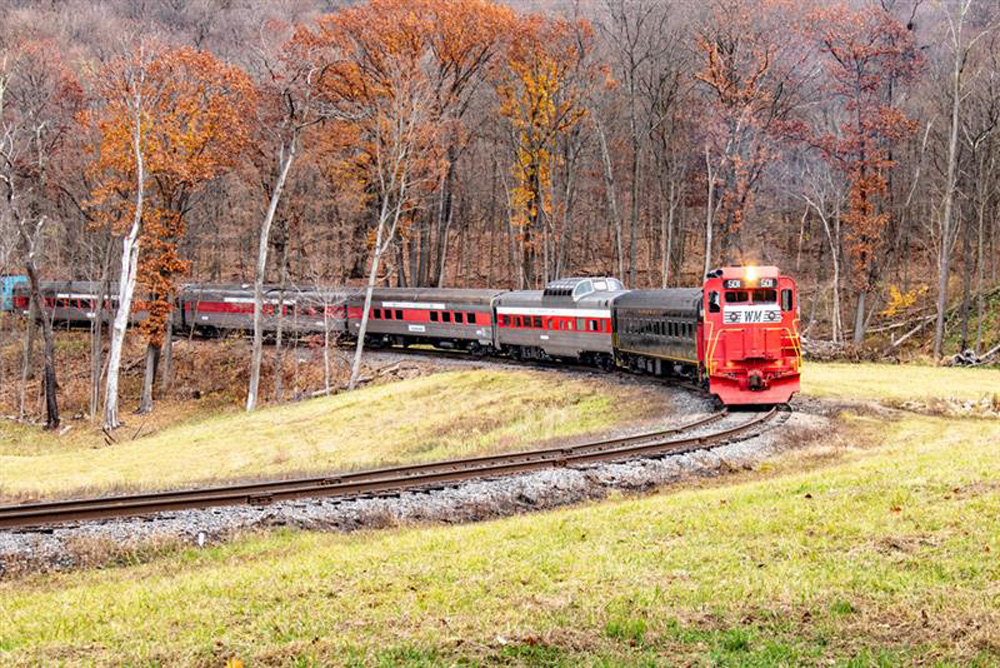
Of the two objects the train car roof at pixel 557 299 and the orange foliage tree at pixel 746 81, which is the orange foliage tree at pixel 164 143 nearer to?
the train car roof at pixel 557 299

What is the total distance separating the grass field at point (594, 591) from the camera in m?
7.81

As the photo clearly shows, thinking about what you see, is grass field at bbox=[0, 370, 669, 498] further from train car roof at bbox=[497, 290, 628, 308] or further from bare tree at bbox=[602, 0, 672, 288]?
bare tree at bbox=[602, 0, 672, 288]

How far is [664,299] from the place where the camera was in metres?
30.1

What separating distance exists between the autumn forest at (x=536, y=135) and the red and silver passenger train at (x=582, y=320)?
10.2 ft

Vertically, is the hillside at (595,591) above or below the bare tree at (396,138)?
below

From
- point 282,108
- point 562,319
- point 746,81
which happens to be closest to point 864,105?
point 746,81

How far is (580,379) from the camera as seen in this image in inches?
1318

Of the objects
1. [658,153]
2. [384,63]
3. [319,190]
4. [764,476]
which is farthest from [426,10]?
[764,476]

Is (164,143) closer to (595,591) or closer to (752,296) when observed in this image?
(752,296)

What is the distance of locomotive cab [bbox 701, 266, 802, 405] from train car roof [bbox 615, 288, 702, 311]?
5.63ft

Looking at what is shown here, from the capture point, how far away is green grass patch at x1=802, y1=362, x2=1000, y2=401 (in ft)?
89.4

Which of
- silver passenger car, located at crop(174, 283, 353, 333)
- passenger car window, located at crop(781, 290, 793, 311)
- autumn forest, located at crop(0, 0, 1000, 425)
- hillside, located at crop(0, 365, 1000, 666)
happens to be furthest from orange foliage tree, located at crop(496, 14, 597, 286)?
hillside, located at crop(0, 365, 1000, 666)

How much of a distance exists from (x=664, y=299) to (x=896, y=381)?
9.10 m

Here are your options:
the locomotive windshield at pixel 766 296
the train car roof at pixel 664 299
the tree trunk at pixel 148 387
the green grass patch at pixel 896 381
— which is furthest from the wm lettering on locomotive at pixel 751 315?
the tree trunk at pixel 148 387
